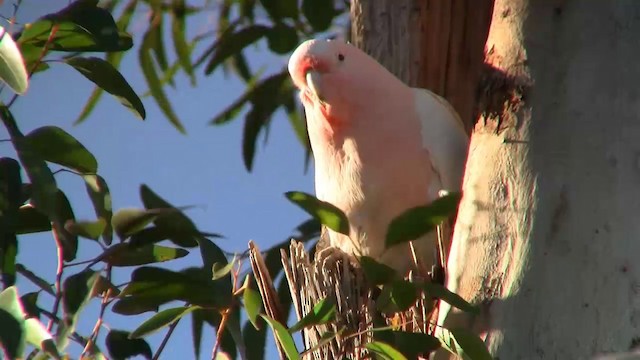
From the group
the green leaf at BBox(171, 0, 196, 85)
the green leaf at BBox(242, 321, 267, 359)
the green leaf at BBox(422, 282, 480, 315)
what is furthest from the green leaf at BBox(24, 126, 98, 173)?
the green leaf at BBox(171, 0, 196, 85)

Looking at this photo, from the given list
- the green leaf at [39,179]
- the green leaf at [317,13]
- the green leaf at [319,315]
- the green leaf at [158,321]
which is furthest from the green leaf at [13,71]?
the green leaf at [317,13]

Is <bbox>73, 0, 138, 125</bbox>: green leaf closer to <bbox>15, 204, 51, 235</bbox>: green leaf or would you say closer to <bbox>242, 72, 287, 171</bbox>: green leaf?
<bbox>242, 72, 287, 171</bbox>: green leaf

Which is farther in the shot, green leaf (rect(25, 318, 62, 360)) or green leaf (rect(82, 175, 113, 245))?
green leaf (rect(82, 175, 113, 245))

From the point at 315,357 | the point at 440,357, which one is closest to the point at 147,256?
the point at 315,357

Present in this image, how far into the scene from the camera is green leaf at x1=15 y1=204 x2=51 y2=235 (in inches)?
54.1

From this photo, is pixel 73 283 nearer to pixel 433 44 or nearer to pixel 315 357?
pixel 315 357

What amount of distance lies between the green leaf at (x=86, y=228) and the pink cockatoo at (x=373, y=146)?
0.32 metres

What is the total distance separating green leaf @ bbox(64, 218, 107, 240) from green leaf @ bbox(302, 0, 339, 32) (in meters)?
0.67

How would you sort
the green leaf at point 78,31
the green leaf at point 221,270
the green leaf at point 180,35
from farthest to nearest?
the green leaf at point 180,35
the green leaf at point 78,31
the green leaf at point 221,270

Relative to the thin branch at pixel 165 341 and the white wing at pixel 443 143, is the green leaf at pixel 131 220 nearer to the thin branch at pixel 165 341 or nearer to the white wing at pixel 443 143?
the thin branch at pixel 165 341

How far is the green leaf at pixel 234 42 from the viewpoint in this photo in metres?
1.93

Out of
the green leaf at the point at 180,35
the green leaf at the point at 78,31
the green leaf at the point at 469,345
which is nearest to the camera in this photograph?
the green leaf at the point at 469,345

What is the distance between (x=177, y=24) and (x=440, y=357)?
120 cm

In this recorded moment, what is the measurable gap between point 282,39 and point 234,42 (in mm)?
109
